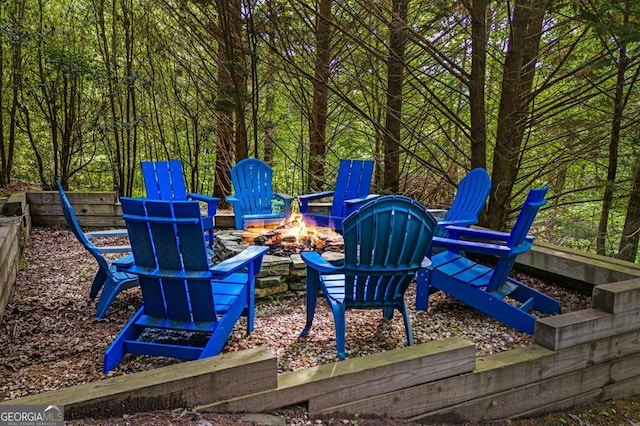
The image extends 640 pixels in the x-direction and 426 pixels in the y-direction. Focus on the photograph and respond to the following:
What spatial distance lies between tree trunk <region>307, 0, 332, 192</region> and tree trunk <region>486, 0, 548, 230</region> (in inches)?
91.5

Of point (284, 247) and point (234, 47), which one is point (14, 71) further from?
point (284, 247)

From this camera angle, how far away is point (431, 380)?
1932mm

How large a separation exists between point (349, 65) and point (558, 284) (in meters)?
4.09

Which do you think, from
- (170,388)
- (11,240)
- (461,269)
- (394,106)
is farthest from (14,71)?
(461,269)

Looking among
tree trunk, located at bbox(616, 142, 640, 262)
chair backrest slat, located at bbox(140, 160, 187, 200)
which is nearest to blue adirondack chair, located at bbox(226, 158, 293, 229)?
chair backrest slat, located at bbox(140, 160, 187, 200)

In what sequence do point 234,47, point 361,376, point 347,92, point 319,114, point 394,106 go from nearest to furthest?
point 361,376 → point 234,47 → point 394,106 → point 347,92 → point 319,114

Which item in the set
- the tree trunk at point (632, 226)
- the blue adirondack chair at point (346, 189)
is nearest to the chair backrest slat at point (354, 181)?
the blue adirondack chair at point (346, 189)

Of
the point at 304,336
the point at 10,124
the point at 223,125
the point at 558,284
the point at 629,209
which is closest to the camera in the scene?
the point at 304,336

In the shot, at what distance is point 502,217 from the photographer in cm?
447

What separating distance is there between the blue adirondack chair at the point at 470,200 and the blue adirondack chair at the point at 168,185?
2115 millimetres

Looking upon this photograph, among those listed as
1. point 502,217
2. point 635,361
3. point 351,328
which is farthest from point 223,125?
point 635,361

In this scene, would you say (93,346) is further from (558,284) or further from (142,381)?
(558,284)

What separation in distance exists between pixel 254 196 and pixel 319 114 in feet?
7.73

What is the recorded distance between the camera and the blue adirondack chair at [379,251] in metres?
2.21
